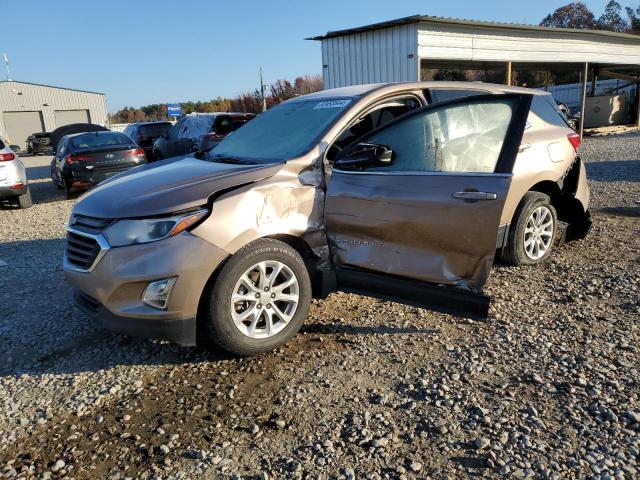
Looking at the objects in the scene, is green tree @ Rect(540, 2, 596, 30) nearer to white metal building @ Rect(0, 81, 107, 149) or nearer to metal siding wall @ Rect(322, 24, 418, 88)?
white metal building @ Rect(0, 81, 107, 149)

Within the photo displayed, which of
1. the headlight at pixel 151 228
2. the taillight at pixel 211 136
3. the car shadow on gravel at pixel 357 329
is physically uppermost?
the taillight at pixel 211 136

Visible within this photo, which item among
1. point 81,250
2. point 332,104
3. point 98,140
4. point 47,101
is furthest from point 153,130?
point 47,101

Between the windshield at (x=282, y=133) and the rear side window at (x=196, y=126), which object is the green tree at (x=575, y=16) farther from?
the windshield at (x=282, y=133)

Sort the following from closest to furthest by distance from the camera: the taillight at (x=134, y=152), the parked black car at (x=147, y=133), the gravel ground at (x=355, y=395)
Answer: the gravel ground at (x=355, y=395), the taillight at (x=134, y=152), the parked black car at (x=147, y=133)

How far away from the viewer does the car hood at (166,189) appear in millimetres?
3133

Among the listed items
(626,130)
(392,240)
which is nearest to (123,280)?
(392,240)

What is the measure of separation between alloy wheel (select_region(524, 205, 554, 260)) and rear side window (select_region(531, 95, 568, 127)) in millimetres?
880

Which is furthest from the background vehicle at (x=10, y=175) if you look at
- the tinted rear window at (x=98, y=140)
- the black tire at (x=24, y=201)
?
the tinted rear window at (x=98, y=140)

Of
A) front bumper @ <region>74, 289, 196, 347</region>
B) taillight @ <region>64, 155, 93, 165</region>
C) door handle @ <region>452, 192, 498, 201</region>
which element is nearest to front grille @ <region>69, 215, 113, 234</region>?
front bumper @ <region>74, 289, 196, 347</region>

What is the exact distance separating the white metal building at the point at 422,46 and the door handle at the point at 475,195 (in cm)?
1030

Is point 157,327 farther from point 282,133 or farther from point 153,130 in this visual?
point 153,130

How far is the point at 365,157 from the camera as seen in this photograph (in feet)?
11.2

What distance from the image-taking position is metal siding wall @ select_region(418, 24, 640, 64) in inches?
521

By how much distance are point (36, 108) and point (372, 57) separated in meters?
36.6
